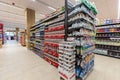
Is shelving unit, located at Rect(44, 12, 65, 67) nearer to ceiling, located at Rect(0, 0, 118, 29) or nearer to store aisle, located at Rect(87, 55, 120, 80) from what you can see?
store aisle, located at Rect(87, 55, 120, 80)

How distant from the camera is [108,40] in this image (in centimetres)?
545

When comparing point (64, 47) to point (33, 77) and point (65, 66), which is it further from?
point (33, 77)

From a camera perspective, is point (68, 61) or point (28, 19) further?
point (28, 19)

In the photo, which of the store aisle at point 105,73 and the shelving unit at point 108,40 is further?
the shelving unit at point 108,40

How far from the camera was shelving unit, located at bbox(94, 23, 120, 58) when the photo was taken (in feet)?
16.5

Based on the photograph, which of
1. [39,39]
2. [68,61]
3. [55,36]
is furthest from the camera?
[39,39]

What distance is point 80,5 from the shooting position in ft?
7.70

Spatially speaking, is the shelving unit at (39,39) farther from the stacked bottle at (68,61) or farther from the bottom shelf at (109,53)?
the bottom shelf at (109,53)

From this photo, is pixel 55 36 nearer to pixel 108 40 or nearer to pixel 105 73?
pixel 105 73

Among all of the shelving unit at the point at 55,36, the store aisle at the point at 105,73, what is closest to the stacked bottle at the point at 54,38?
the shelving unit at the point at 55,36

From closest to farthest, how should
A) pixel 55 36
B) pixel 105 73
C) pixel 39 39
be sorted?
pixel 105 73 < pixel 55 36 < pixel 39 39

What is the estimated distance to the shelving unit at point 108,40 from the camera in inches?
199

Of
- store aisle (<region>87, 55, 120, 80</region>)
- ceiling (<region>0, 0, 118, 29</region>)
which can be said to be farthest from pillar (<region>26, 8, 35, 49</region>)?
store aisle (<region>87, 55, 120, 80</region>)

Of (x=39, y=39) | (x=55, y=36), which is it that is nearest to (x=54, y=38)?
(x=55, y=36)
